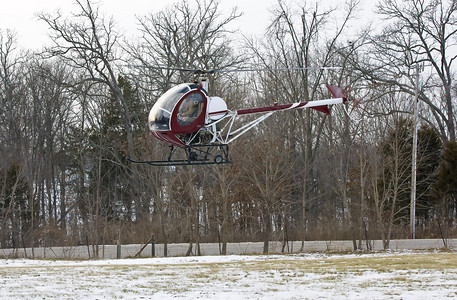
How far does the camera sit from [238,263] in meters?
21.1

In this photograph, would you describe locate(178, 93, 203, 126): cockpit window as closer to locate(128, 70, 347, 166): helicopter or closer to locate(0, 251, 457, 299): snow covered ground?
locate(128, 70, 347, 166): helicopter

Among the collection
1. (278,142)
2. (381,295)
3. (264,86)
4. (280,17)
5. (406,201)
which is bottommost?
(381,295)

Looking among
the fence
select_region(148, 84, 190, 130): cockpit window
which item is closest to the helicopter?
select_region(148, 84, 190, 130): cockpit window

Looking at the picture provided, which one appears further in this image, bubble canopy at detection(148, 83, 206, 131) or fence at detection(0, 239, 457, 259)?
fence at detection(0, 239, 457, 259)

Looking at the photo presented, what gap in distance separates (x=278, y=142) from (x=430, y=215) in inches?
540

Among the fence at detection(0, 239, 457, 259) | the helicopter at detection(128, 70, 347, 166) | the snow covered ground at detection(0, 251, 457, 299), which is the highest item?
the helicopter at detection(128, 70, 347, 166)

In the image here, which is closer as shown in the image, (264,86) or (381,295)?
(381,295)

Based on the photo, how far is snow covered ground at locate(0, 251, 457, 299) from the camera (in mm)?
13773

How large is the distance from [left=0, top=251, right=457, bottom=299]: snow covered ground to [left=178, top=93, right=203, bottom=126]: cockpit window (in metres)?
4.10

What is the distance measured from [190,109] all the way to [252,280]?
15.7 feet

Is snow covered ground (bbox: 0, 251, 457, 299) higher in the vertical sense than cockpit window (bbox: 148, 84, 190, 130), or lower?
lower

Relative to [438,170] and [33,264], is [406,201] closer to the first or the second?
[438,170]

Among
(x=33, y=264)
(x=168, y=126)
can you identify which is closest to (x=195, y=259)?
(x=33, y=264)

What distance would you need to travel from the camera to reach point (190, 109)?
17625 mm
